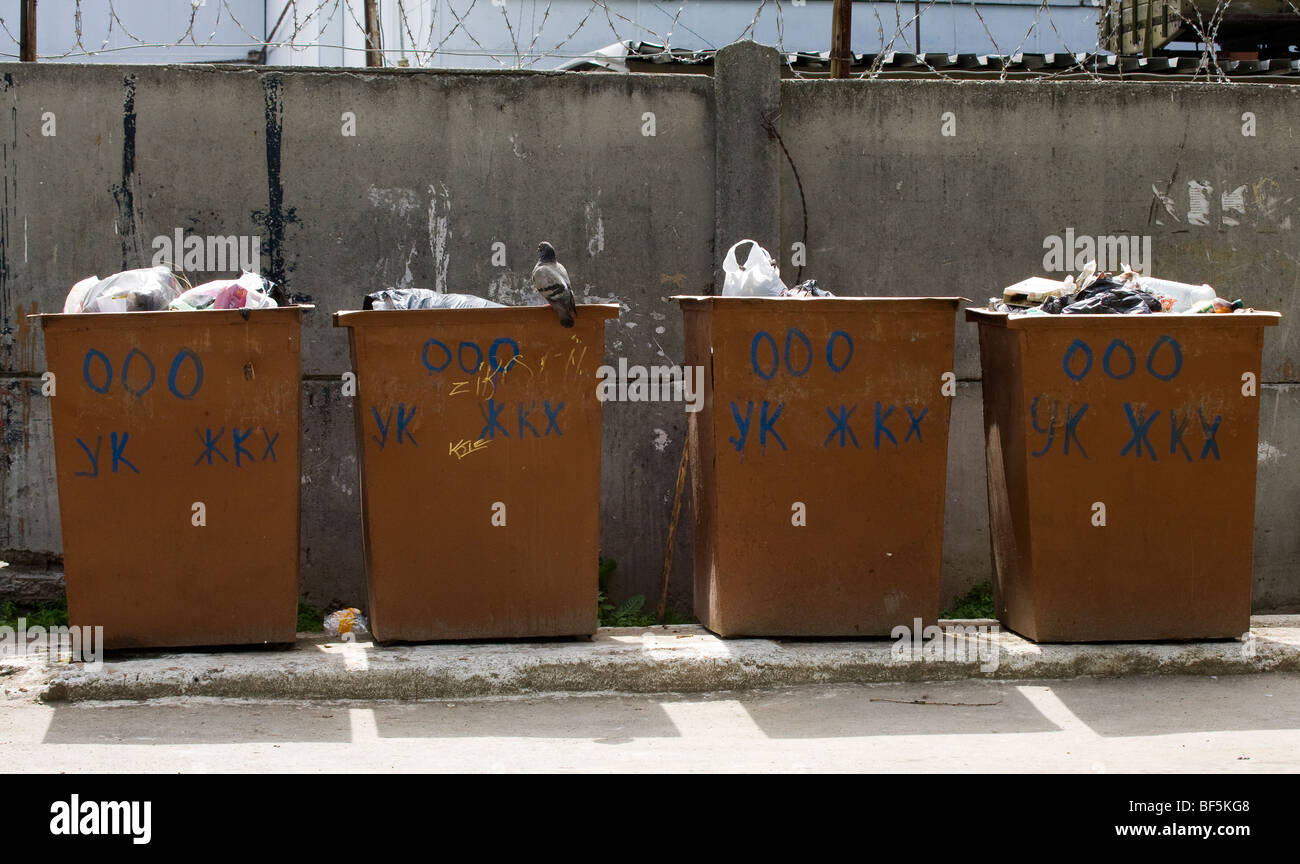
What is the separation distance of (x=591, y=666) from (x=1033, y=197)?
3080 mm

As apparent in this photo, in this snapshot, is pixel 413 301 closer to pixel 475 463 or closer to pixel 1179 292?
pixel 475 463

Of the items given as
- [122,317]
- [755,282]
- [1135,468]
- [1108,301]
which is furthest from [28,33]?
[1135,468]

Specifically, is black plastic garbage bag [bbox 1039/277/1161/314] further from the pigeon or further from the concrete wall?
the pigeon

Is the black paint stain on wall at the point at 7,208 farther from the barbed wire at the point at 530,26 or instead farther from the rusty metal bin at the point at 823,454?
the barbed wire at the point at 530,26

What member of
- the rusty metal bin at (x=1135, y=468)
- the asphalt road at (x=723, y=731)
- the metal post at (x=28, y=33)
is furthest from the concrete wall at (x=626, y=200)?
the asphalt road at (x=723, y=731)

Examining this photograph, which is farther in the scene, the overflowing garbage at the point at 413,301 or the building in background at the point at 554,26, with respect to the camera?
the building in background at the point at 554,26

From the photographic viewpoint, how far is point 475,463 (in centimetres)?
469

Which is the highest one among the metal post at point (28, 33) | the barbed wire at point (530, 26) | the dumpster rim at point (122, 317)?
the barbed wire at point (530, 26)

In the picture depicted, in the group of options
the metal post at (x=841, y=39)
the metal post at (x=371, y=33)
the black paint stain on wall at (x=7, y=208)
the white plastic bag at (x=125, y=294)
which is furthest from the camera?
the metal post at (x=371, y=33)

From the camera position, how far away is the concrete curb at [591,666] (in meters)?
4.45

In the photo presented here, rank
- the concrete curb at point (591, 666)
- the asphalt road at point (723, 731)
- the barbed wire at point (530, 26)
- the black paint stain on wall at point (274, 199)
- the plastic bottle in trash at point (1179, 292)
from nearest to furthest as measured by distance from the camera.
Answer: the asphalt road at point (723, 731)
the concrete curb at point (591, 666)
the plastic bottle in trash at point (1179, 292)
the black paint stain on wall at point (274, 199)
the barbed wire at point (530, 26)

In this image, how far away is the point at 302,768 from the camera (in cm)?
375

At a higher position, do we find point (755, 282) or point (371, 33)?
point (371, 33)

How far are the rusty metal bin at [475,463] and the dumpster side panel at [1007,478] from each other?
4.97ft
